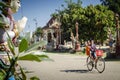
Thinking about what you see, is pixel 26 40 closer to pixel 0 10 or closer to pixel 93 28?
pixel 0 10

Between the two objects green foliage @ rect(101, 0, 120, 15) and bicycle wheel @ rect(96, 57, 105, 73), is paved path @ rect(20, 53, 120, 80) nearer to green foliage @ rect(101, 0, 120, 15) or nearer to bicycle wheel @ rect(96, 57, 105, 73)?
bicycle wheel @ rect(96, 57, 105, 73)

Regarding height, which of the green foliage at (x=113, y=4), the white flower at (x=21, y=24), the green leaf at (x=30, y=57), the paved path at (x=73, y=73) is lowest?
the paved path at (x=73, y=73)

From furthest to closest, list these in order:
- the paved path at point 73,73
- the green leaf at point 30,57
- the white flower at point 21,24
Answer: the paved path at point 73,73
the white flower at point 21,24
the green leaf at point 30,57

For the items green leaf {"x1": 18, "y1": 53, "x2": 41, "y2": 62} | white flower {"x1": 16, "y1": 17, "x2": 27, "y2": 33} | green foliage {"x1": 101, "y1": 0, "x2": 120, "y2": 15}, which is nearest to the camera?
green leaf {"x1": 18, "y1": 53, "x2": 41, "y2": 62}

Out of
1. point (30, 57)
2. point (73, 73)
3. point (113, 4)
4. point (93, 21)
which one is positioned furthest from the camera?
point (113, 4)

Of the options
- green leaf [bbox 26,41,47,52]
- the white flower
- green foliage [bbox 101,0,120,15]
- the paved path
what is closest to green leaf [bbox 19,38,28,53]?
green leaf [bbox 26,41,47,52]

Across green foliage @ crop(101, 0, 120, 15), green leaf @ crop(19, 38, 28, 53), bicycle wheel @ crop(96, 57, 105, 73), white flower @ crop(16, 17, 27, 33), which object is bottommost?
bicycle wheel @ crop(96, 57, 105, 73)

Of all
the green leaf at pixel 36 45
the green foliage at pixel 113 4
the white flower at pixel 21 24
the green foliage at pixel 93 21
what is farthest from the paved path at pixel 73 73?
the green foliage at pixel 113 4

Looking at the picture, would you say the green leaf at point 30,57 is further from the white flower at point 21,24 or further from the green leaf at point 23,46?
the white flower at point 21,24

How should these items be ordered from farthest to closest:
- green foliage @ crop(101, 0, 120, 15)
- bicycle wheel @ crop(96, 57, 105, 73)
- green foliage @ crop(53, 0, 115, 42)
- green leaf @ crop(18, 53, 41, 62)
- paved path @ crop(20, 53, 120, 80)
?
green foliage @ crop(101, 0, 120, 15) < green foliage @ crop(53, 0, 115, 42) < bicycle wheel @ crop(96, 57, 105, 73) < paved path @ crop(20, 53, 120, 80) < green leaf @ crop(18, 53, 41, 62)

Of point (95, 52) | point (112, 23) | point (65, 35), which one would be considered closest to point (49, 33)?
point (65, 35)

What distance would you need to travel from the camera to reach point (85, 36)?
168 ft

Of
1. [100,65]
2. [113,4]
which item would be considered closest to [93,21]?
[113,4]

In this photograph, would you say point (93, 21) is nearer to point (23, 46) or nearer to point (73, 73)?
point (73, 73)
